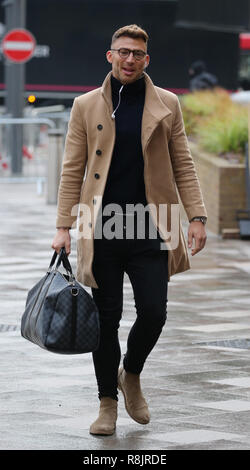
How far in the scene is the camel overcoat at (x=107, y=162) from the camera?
5.95 m

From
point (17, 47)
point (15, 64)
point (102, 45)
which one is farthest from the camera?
point (102, 45)

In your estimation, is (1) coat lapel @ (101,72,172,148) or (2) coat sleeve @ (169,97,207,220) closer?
(1) coat lapel @ (101,72,172,148)

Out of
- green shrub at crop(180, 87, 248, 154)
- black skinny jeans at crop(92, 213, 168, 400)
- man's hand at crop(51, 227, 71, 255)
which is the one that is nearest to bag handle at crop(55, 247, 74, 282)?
man's hand at crop(51, 227, 71, 255)

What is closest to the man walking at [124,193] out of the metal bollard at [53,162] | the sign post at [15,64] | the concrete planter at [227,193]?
the concrete planter at [227,193]

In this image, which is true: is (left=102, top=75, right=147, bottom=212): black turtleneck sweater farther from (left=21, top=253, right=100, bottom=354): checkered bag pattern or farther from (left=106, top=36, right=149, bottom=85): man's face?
(left=21, top=253, right=100, bottom=354): checkered bag pattern

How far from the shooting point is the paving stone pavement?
19.4ft

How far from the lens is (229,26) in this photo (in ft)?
97.8

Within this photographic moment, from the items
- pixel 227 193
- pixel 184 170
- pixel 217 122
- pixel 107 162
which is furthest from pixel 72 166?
pixel 217 122

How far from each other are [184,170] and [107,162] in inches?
16.7

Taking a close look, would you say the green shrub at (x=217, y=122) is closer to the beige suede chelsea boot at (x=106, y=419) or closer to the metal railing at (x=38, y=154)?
the metal railing at (x=38, y=154)

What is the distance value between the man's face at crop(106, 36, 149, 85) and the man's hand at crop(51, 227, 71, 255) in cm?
73

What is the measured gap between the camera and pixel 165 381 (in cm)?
723

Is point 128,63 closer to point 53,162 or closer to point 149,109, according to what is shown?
point 149,109
